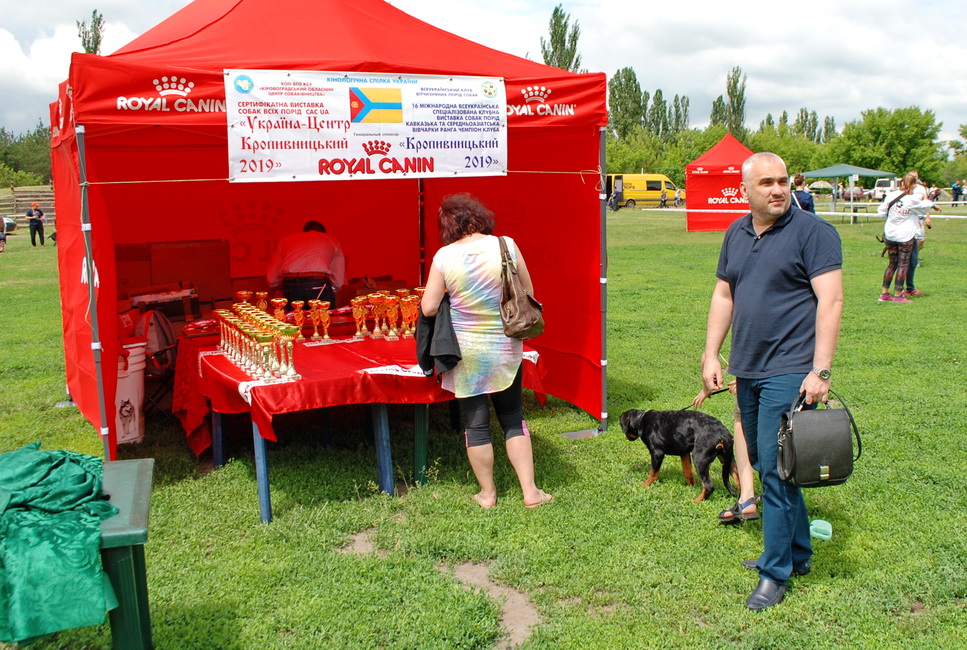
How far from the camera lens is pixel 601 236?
566cm

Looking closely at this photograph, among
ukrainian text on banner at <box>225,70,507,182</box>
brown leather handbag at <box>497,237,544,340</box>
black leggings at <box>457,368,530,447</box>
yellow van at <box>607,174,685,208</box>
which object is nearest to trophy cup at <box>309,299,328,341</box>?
ukrainian text on banner at <box>225,70,507,182</box>

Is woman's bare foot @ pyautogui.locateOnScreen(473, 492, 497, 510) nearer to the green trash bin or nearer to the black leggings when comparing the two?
the black leggings

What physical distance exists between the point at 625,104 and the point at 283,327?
67518 millimetres

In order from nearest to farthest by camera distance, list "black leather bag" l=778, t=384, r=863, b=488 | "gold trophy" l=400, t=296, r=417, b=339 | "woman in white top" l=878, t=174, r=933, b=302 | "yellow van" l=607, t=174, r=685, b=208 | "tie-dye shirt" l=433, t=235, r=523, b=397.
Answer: "black leather bag" l=778, t=384, r=863, b=488, "tie-dye shirt" l=433, t=235, r=523, b=397, "gold trophy" l=400, t=296, r=417, b=339, "woman in white top" l=878, t=174, r=933, b=302, "yellow van" l=607, t=174, r=685, b=208

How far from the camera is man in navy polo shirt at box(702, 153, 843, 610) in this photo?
308 cm

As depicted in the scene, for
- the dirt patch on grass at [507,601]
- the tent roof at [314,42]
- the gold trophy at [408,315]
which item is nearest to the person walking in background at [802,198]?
the tent roof at [314,42]

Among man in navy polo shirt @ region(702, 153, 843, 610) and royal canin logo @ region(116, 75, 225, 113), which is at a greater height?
royal canin logo @ region(116, 75, 225, 113)

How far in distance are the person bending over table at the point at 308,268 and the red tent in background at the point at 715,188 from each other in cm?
2094

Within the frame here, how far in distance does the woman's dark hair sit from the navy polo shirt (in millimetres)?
1420

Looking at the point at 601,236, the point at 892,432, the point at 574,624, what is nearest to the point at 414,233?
the point at 601,236

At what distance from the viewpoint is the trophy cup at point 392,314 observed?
541 cm

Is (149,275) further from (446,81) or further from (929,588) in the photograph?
(929,588)

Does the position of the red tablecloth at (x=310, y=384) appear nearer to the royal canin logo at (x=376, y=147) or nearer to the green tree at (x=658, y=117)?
the royal canin logo at (x=376, y=147)

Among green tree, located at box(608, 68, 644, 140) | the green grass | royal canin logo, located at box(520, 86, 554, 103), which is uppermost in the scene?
green tree, located at box(608, 68, 644, 140)
